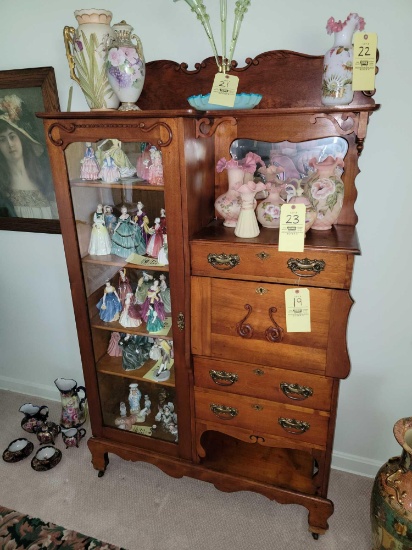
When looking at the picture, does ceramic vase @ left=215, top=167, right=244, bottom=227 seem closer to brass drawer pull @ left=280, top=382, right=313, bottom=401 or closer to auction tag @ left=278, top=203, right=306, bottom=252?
auction tag @ left=278, top=203, right=306, bottom=252

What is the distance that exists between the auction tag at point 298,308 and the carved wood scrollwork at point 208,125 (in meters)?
0.67

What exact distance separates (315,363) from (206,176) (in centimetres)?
86

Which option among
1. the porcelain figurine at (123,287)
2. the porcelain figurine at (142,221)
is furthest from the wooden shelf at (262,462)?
the porcelain figurine at (142,221)

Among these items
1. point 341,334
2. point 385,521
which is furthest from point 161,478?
point 341,334

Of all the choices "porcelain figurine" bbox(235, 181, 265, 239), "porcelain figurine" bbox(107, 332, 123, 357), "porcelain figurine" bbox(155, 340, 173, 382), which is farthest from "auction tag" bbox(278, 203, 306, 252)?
"porcelain figurine" bbox(107, 332, 123, 357)

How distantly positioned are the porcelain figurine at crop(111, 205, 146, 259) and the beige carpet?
1193mm

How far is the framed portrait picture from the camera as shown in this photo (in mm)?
2023

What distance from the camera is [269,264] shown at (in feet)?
4.73

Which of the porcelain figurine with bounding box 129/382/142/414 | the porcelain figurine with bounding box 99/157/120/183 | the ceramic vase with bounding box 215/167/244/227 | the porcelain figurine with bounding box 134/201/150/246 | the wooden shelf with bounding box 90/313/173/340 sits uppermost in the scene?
the porcelain figurine with bounding box 99/157/120/183

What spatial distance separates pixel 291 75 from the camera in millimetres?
1597

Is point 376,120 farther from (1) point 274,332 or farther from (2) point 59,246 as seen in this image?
(2) point 59,246

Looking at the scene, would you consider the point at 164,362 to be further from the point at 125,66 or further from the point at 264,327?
the point at 125,66

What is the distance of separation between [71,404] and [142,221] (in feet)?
4.22

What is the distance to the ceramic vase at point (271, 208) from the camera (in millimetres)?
1569
